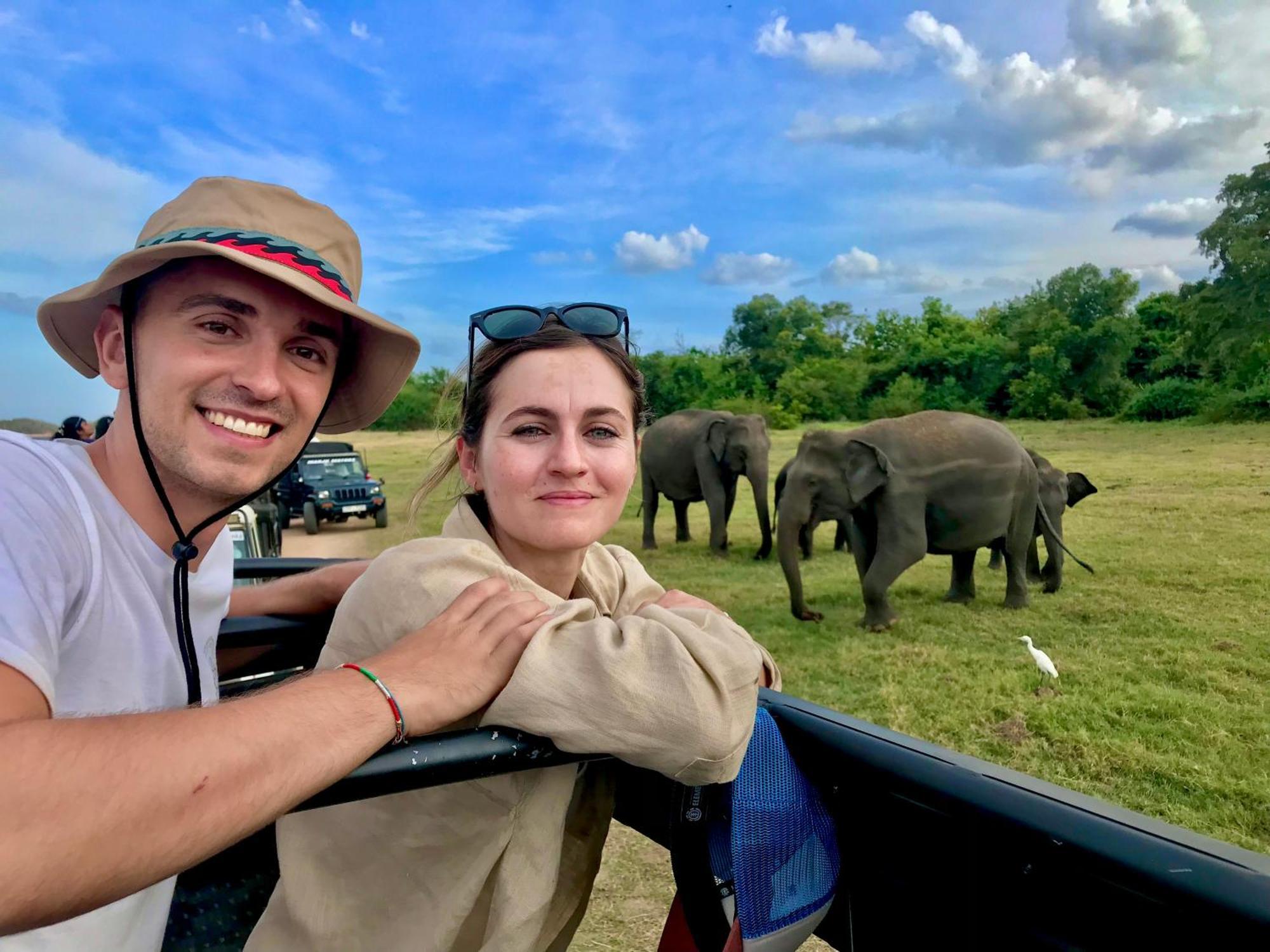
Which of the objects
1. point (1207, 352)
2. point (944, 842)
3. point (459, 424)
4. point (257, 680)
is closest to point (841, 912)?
point (944, 842)

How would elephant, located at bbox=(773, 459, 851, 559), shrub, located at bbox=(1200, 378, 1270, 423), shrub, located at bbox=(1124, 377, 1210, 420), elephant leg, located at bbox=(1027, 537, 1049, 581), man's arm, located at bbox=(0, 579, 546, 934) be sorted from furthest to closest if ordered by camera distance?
elephant, located at bbox=(773, 459, 851, 559)
elephant leg, located at bbox=(1027, 537, 1049, 581)
shrub, located at bbox=(1124, 377, 1210, 420)
shrub, located at bbox=(1200, 378, 1270, 423)
man's arm, located at bbox=(0, 579, 546, 934)

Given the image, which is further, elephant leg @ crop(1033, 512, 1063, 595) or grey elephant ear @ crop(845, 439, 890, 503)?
grey elephant ear @ crop(845, 439, 890, 503)

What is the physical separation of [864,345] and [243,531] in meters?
13.1

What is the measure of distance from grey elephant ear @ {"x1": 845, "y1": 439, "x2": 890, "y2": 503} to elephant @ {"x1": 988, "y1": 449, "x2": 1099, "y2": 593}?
1.32m

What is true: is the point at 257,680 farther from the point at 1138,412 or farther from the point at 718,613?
the point at 1138,412

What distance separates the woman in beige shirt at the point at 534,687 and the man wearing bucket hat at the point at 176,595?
0.10 m

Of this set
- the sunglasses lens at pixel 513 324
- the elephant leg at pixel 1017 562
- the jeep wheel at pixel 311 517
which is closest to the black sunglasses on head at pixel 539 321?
the sunglasses lens at pixel 513 324

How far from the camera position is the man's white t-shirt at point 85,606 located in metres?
1.04

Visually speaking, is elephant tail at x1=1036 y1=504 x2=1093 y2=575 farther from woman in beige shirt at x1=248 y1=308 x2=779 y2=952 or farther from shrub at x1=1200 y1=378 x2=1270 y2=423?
woman in beige shirt at x1=248 y1=308 x2=779 y2=952

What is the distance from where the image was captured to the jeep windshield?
→ 45.8 ft

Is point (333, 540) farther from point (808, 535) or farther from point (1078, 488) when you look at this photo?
point (1078, 488)

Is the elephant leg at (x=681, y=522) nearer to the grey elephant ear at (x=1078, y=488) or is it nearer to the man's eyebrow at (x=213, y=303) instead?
the grey elephant ear at (x=1078, y=488)

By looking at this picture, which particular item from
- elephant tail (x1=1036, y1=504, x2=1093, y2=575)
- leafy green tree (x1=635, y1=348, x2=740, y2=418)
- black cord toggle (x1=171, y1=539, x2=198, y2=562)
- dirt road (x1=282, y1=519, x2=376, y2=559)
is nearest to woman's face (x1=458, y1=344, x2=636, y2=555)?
black cord toggle (x1=171, y1=539, x2=198, y2=562)

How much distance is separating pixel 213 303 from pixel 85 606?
1.64 feet
